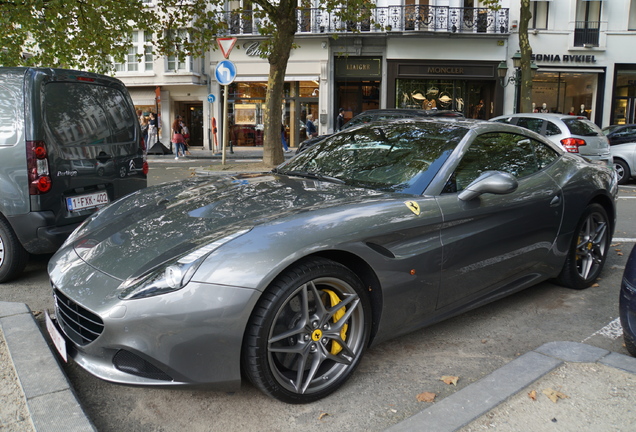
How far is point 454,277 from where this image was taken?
319 cm

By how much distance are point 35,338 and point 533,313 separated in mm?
3432

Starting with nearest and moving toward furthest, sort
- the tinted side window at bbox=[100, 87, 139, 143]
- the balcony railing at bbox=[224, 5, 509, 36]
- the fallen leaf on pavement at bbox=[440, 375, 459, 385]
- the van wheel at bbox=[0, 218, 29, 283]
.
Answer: the fallen leaf on pavement at bbox=[440, 375, 459, 385]
the van wheel at bbox=[0, 218, 29, 283]
the tinted side window at bbox=[100, 87, 139, 143]
the balcony railing at bbox=[224, 5, 509, 36]

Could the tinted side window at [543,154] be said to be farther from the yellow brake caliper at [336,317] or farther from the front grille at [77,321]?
the front grille at [77,321]

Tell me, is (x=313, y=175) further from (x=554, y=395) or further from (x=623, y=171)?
(x=623, y=171)

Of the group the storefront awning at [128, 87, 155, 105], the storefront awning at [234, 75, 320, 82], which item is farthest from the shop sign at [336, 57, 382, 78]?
the storefront awning at [128, 87, 155, 105]

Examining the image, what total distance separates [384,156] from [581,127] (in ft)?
30.6

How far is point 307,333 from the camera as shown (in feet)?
8.64

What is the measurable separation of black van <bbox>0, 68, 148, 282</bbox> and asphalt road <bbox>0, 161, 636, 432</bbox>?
0.53 metres

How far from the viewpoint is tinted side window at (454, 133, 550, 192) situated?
3.49 meters

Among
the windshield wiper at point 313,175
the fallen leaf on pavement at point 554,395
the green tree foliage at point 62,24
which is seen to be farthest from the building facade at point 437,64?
the fallen leaf on pavement at point 554,395

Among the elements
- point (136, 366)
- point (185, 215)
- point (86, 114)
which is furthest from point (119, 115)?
point (136, 366)

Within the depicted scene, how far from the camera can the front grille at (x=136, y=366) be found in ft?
7.68

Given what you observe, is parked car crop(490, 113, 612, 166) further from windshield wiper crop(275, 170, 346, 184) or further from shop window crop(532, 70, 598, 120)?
shop window crop(532, 70, 598, 120)

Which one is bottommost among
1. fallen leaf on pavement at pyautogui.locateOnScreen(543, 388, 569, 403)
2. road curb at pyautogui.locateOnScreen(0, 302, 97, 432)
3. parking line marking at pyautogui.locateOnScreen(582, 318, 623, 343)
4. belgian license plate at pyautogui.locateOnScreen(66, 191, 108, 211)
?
parking line marking at pyautogui.locateOnScreen(582, 318, 623, 343)
